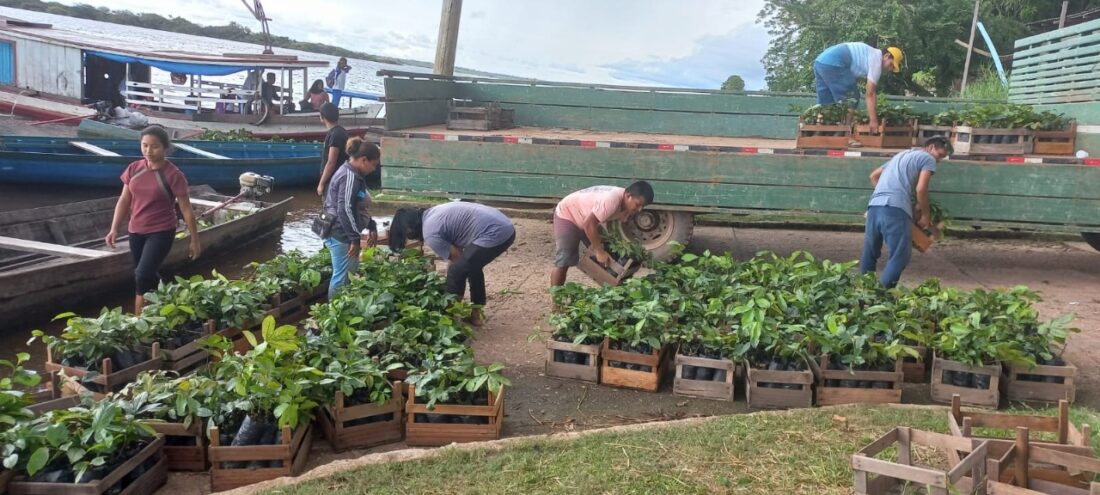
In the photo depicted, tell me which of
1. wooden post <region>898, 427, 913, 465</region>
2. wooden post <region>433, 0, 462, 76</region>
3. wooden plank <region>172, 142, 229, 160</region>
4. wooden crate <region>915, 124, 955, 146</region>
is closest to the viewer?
wooden post <region>898, 427, 913, 465</region>

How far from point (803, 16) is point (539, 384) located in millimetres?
16722

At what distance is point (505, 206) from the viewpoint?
42.0 ft

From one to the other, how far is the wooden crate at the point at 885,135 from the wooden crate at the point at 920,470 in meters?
6.20

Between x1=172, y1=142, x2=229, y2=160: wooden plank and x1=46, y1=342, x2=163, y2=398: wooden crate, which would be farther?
x1=172, y1=142, x2=229, y2=160: wooden plank

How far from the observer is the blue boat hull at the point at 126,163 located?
45.8 ft

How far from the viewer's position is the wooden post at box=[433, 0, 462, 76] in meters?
13.2

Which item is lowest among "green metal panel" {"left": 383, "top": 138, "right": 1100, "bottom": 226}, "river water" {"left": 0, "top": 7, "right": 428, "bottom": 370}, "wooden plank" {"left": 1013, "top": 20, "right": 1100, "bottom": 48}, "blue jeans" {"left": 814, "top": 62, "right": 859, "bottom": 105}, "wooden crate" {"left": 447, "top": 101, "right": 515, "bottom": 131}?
"river water" {"left": 0, "top": 7, "right": 428, "bottom": 370}

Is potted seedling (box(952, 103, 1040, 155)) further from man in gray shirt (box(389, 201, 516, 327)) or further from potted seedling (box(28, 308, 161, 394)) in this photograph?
potted seedling (box(28, 308, 161, 394))

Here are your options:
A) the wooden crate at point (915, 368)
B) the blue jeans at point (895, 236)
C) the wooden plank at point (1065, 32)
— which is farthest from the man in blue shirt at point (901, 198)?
the wooden plank at point (1065, 32)

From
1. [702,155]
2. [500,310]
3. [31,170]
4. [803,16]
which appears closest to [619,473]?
[500,310]

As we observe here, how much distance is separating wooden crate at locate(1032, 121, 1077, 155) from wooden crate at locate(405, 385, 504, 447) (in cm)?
739

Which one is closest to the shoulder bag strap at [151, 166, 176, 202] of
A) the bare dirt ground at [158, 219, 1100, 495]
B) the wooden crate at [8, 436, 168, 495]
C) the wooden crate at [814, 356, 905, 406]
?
the bare dirt ground at [158, 219, 1100, 495]

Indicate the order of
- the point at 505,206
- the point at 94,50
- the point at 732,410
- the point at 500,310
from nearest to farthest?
the point at 732,410, the point at 500,310, the point at 505,206, the point at 94,50

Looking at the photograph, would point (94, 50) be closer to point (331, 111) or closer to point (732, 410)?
point (331, 111)
